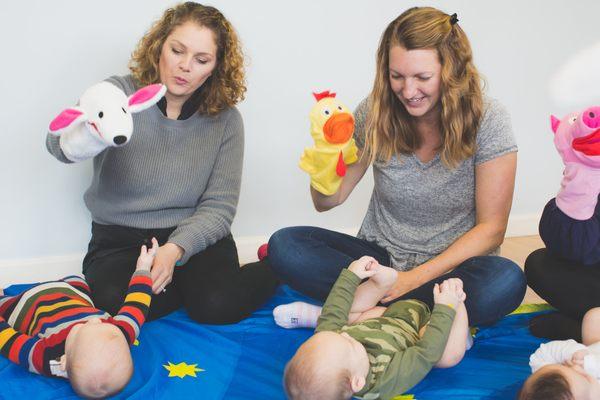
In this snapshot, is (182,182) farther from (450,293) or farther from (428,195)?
(450,293)

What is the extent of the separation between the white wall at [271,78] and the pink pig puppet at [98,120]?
0.59 m

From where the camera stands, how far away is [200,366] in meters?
1.43

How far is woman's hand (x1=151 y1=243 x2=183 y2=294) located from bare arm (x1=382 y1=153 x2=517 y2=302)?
50 cm

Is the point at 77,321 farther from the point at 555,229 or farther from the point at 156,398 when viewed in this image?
the point at 555,229

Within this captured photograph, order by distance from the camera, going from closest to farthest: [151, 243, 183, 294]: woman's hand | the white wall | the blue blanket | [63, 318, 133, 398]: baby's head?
[63, 318, 133, 398]: baby's head, the blue blanket, [151, 243, 183, 294]: woman's hand, the white wall

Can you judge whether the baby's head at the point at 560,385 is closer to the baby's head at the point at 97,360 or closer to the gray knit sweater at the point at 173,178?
the baby's head at the point at 97,360

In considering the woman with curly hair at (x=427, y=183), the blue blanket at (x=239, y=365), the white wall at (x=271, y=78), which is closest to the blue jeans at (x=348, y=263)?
the woman with curly hair at (x=427, y=183)

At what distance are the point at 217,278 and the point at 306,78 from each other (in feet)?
2.72

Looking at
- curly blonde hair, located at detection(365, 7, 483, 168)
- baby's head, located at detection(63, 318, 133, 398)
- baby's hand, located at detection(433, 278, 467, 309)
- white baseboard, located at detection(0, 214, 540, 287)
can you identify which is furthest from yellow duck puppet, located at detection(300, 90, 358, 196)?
white baseboard, located at detection(0, 214, 540, 287)

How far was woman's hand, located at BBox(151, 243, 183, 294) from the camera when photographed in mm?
1548

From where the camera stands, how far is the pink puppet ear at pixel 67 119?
1326 millimetres

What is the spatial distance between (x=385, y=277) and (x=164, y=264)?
1.69 ft

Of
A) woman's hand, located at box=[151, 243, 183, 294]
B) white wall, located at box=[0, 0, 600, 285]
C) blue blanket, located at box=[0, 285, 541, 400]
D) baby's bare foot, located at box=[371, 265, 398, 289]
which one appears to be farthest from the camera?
white wall, located at box=[0, 0, 600, 285]

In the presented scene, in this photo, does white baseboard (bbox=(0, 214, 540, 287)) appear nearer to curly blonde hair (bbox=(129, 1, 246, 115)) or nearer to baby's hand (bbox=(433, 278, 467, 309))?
curly blonde hair (bbox=(129, 1, 246, 115))
